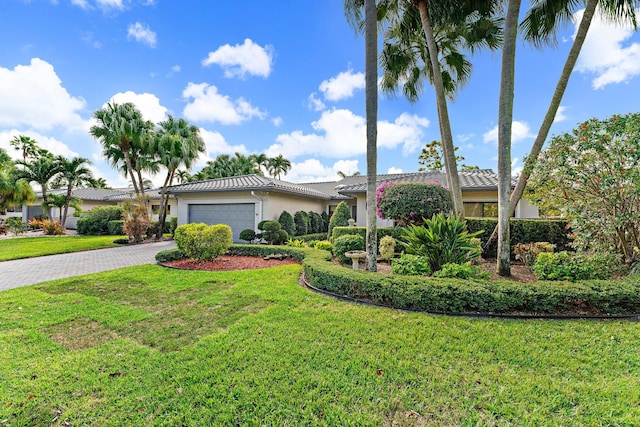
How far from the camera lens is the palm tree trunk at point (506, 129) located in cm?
691

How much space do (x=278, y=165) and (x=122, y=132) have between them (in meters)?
23.0

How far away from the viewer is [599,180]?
6316 millimetres

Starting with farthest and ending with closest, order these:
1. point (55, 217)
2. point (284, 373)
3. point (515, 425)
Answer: point (55, 217) < point (284, 373) < point (515, 425)

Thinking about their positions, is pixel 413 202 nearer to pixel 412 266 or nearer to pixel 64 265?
pixel 412 266

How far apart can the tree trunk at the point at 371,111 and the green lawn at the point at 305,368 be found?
2036 mm

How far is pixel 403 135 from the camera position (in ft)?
55.0

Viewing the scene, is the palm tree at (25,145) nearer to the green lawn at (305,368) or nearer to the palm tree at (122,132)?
the palm tree at (122,132)

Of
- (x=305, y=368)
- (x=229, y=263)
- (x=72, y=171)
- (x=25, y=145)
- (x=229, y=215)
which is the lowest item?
(x=305, y=368)

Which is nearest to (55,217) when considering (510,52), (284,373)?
(284,373)

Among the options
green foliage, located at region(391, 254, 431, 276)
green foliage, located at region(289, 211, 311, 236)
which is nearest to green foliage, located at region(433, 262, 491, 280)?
green foliage, located at region(391, 254, 431, 276)

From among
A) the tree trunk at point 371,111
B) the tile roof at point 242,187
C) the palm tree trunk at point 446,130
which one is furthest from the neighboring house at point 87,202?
the palm tree trunk at point 446,130

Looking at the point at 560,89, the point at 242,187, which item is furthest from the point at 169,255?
the point at 560,89

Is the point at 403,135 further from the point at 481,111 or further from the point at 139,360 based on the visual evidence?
the point at 139,360

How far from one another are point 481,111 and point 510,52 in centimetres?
564
